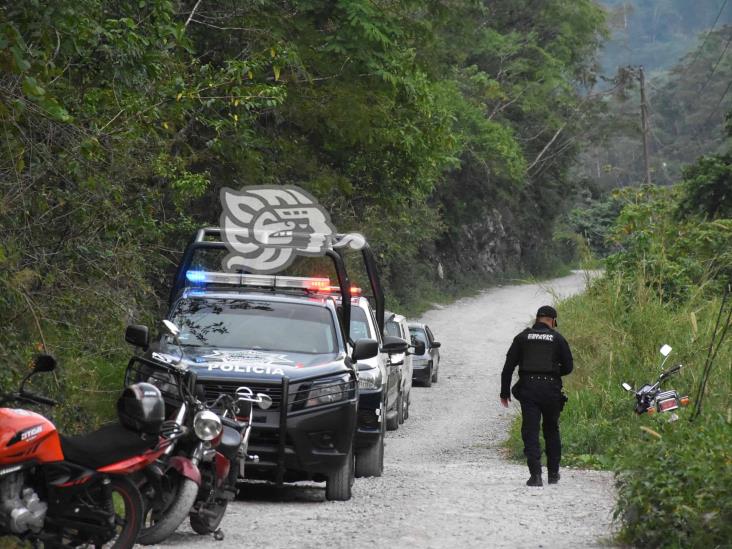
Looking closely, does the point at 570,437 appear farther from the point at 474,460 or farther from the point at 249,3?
the point at 249,3

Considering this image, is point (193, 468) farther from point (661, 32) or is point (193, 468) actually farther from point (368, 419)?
point (661, 32)

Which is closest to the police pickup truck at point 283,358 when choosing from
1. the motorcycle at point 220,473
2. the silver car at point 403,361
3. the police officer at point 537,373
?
the motorcycle at point 220,473

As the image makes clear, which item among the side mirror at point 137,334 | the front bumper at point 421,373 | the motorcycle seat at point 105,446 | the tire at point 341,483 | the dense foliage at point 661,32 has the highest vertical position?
the dense foliage at point 661,32

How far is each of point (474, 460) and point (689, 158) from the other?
92.9 meters

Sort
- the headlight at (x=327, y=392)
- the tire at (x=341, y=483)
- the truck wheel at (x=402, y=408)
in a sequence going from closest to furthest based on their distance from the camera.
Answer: the headlight at (x=327, y=392) → the tire at (x=341, y=483) → the truck wheel at (x=402, y=408)

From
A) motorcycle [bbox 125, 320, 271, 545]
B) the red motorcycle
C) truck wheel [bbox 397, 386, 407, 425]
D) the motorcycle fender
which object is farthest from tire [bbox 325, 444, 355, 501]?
truck wheel [bbox 397, 386, 407, 425]

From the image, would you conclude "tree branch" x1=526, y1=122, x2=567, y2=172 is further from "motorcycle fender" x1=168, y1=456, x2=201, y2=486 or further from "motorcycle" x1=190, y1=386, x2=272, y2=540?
"motorcycle fender" x1=168, y1=456, x2=201, y2=486

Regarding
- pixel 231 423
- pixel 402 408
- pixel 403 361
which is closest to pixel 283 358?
pixel 231 423

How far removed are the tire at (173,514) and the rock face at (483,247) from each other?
2023 inches

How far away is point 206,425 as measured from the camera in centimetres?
853

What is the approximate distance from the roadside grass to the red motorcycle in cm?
335

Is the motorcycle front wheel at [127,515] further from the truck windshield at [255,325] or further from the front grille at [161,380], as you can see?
the truck windshield at [255,325]

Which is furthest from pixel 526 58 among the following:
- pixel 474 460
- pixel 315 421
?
pixel 315 421

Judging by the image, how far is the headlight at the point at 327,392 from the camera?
10.9 metres
